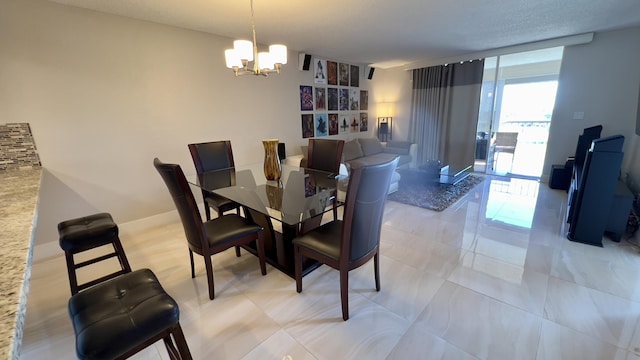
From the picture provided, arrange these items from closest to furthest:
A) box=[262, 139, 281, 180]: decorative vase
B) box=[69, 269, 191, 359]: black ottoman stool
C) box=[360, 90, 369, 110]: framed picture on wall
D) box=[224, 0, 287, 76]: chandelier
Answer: box=[69, 269, 191, 359]: black ottoman stool
box=[224, 0, 287, 76]: chandelier
box=[262, 139, 281, 180]: decorative vase
box=[360, 90, 369, 110]: framed picture on wall

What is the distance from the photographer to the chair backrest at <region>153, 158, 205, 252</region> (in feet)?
5.27

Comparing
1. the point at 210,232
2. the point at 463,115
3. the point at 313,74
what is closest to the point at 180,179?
the point at 210,232

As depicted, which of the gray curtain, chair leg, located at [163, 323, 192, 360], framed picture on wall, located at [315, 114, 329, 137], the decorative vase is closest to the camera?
chair leg, located at [163, 323, 192, 360]

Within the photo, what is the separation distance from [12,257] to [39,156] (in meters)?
2.34

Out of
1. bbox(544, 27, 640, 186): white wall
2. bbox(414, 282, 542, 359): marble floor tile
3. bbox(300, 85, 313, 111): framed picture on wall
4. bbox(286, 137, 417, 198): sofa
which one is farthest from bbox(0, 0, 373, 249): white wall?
bbox(544, 27, 640, 186): white wall

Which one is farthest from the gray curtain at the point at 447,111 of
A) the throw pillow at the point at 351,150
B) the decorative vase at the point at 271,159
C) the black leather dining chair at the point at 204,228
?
the black leather dining chair at the point at 204,228

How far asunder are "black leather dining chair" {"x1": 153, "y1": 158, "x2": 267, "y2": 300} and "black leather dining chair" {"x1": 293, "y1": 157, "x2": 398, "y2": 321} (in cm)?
44

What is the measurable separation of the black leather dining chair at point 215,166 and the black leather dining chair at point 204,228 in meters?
0.47

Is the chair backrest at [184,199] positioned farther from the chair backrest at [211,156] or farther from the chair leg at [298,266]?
the chair backrest at [211,156]

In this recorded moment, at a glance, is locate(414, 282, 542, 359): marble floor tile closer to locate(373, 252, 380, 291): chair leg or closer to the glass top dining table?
locate(373, 252, 380, 291): chair leg

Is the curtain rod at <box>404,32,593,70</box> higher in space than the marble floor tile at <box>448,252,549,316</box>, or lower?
higher

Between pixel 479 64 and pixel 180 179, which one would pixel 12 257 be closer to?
pixel 180 179

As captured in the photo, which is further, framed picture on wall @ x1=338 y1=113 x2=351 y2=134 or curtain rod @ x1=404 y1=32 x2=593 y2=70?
framed picture on wall @ x1=338 y1=113 x2=351 y2=134

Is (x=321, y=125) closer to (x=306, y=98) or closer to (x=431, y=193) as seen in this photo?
(x=306, y=98)
